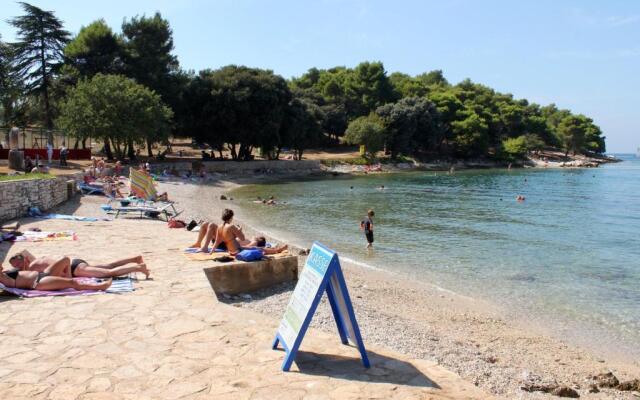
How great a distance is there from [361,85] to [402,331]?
8141 centimetres

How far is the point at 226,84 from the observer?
50.7 metres

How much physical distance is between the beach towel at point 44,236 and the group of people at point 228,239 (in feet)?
11.7

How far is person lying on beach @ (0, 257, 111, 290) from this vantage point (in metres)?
7.43

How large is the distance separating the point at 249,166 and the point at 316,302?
48.1 meters

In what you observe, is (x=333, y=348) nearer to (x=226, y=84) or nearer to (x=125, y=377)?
(x=125, y=377)

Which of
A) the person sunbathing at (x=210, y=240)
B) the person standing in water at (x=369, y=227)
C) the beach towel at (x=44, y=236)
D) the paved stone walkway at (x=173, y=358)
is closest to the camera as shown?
the paved stone walkway at (x=173, y=358)

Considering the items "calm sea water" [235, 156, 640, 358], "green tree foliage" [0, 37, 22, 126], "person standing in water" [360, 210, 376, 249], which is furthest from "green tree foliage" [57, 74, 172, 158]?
"person standing in water" [360, 210, 376, 249]

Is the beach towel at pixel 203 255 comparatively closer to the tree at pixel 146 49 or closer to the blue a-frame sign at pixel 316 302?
the blue a-frame sign at pixel 316 302

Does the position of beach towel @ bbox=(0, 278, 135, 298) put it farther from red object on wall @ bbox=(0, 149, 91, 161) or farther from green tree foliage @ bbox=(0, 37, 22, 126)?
green tree foliage @ bbox=(0, 37, 22, 126)

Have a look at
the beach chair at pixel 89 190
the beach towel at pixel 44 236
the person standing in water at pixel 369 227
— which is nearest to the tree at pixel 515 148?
the person standing in water at pixel 369 227

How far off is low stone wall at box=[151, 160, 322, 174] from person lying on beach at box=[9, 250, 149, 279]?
114 feet

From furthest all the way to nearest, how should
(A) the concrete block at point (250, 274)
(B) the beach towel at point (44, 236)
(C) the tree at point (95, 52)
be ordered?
(C) the tree at point (95, 52) < (B) the beach towel at point (44, 236) < (A) the concrete block at point (250, 274)

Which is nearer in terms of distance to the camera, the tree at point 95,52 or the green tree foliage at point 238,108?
the tree at point 95,52

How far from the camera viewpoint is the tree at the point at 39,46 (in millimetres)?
44250
